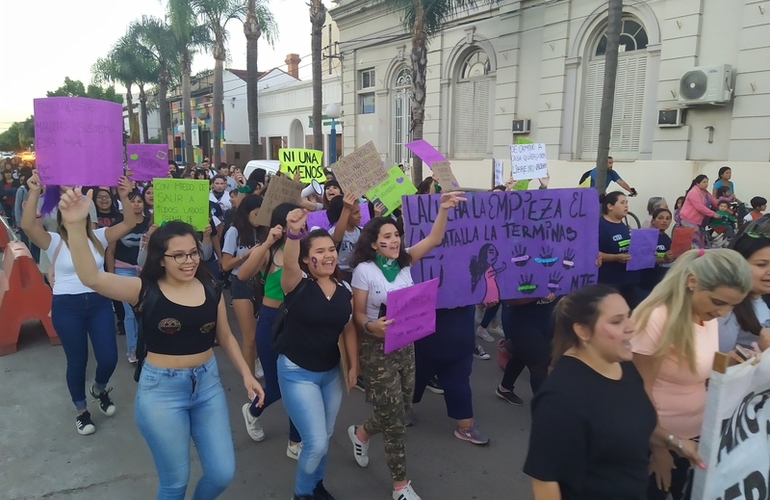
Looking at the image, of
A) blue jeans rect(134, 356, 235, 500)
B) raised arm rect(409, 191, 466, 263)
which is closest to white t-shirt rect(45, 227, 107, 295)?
blue jeans rect(134, 356, 235, 500)

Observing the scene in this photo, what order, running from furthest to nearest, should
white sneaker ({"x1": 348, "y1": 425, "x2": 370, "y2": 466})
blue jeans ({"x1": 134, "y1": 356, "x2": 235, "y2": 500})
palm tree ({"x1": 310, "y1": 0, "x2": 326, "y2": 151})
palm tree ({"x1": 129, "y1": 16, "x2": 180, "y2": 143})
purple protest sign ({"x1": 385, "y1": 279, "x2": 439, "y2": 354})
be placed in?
palm tree ({"x1": 129, "y1": 16, "x2": 180, "y2": 143}), palm tree ({"x1": 310, "y1": 0, "x2": 326, "y2": 151}), white sneaker ({"x1": 348, "y1": 425, "x2": 370, "y2": 466}), purple protest sign ({"x1": 385, "y1": 279, "x2": 439, "y2": 354}), blue jeans ({"x1": 134, "y1": 356, "x2": 235, "y2": 500})

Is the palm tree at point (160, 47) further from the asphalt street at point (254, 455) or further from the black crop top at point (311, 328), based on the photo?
the black crop top at point (311, 328)

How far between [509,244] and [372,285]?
5.46 ft

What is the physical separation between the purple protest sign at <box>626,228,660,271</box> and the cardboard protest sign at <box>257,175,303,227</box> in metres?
3.14

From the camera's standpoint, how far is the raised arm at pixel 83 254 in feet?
8.12

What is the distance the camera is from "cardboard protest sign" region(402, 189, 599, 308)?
14.0 feet

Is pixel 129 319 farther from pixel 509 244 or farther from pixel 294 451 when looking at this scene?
pixel 509 244

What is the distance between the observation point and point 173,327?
→ 8.91ft

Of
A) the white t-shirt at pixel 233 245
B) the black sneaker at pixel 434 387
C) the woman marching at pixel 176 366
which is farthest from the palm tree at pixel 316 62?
the woman marching at pixel 176 366

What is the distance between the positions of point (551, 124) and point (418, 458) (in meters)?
12.1

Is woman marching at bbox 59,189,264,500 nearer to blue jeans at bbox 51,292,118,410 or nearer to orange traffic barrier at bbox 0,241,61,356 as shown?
blue jeans at bbox 51,292,118,410

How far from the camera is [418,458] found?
3.96 m

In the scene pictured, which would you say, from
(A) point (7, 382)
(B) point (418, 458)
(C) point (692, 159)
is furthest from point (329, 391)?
(C) point (692, 159)

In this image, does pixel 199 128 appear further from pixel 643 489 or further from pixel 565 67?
pixel 643 489
